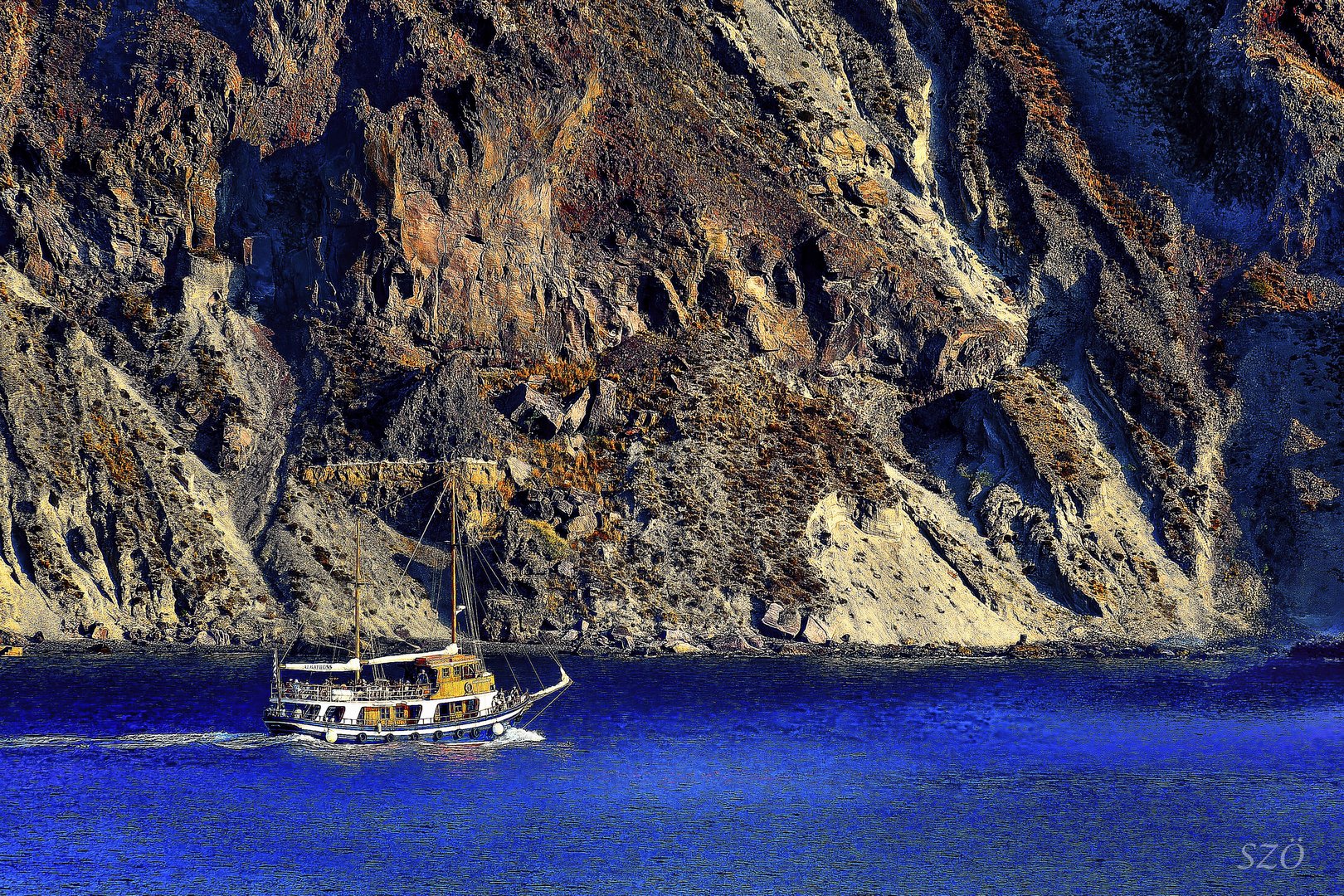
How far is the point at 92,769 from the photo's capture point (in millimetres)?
61344

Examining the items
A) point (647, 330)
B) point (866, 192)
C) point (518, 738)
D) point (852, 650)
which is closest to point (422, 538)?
point (647, 330)

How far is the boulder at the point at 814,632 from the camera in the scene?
89500 mm

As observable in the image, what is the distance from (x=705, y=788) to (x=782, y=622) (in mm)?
30169

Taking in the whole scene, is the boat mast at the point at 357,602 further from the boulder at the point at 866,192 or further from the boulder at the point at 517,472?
the boulder at the point at 866,192

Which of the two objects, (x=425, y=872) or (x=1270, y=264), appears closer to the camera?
(x=425, y=872)

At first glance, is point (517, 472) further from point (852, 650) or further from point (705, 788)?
point (705, 788)

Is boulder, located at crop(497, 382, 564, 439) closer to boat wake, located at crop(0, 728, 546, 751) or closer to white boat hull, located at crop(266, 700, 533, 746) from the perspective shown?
white boat hull, located at crop(266, 700, 533, 746)

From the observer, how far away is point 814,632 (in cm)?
8956

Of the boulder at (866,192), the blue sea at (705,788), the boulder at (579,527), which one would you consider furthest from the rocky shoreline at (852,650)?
the boulder at (866,192)

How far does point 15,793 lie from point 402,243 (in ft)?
159

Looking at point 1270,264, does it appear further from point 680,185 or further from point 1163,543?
point 680,185

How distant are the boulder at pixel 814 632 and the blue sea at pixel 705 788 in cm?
565

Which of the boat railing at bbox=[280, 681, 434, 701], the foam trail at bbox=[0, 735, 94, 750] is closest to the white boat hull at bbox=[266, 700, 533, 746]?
the boat railing at bbox=[280, 681, 434, 701]

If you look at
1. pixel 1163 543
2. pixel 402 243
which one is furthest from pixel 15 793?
pixel 1163 543
